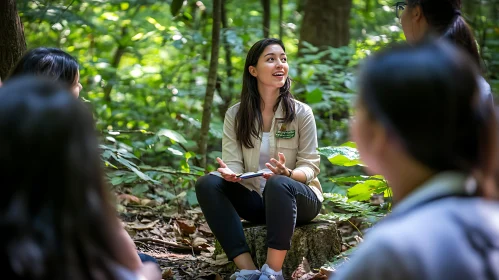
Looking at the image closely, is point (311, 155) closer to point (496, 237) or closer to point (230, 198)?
point (230, 198)

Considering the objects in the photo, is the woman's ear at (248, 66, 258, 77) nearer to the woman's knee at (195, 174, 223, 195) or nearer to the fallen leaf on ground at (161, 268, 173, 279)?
the woman's knee at (195, 174, 223, 195)

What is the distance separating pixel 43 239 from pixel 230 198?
2441mm

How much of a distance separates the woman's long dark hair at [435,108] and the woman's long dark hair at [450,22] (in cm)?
140

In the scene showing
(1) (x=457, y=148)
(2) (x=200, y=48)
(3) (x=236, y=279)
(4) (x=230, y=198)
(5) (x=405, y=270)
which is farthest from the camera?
(2) (x=200, y=48)

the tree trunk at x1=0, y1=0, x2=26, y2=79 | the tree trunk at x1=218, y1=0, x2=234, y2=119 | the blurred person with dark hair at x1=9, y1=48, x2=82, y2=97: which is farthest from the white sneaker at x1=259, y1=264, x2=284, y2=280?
the tree trunk at x1=218, y1=0, x2=234, y2=119

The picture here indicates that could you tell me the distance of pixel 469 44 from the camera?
→ 8.55 ft

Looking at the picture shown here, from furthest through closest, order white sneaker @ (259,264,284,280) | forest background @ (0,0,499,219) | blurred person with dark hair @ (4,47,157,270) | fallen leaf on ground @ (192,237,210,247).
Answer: forest background @ (0,0,499,219) < fallen leaf on ground @ (192,237,210,247) < white sneaker @ (259,264,284,280) < blurred person with dark hair @ (4,47,157,270)

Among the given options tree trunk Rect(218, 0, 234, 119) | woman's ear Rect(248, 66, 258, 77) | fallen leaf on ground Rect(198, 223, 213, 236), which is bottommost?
fallen leaf on ground Rect(198, 223, 213, 236)

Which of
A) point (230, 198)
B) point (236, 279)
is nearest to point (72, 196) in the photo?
point (236, 279)

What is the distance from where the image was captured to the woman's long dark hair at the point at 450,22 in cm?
260

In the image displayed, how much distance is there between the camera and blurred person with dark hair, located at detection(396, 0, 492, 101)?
2.60 metres

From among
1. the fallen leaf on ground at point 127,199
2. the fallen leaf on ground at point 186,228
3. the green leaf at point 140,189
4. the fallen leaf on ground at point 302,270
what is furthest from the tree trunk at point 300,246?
the fallen leaf on ground at point 127,199

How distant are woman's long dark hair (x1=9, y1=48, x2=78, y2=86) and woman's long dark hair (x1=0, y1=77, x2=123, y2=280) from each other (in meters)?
1.75

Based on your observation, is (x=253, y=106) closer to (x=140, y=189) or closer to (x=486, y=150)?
(x=140, y=189)
